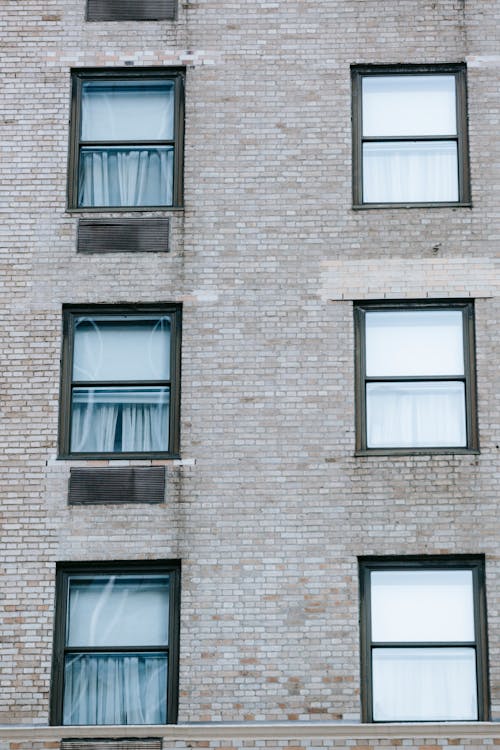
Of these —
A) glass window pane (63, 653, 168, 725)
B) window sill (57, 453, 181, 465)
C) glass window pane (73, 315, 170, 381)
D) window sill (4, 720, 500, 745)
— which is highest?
glass window pane (73, 315, 170, 381)

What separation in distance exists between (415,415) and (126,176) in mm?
4637

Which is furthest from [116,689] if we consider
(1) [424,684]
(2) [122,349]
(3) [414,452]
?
(3) [414,452]

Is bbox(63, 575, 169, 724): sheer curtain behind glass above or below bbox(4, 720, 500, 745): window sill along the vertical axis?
above

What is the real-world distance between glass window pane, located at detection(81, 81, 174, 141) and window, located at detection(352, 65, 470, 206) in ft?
7.80

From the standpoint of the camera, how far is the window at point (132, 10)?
19.1 metres

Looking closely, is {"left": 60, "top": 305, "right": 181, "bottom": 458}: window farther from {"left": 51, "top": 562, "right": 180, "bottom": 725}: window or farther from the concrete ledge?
the concrete ledge

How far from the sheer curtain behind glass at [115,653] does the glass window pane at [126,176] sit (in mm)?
4672

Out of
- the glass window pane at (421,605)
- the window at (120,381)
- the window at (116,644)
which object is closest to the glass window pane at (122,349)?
the window at (120,381)

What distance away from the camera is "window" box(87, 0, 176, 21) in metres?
19.1

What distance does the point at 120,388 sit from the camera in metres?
17.9

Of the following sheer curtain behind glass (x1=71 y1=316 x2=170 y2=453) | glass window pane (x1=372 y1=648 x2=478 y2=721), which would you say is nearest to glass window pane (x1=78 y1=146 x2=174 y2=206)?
sheer curtain behind glass (x1=71 y1=316 x2=170 y2=453)

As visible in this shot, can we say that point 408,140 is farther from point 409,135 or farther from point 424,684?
point 424,684

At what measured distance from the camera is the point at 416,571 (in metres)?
17.0

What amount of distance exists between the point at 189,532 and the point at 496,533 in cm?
343
